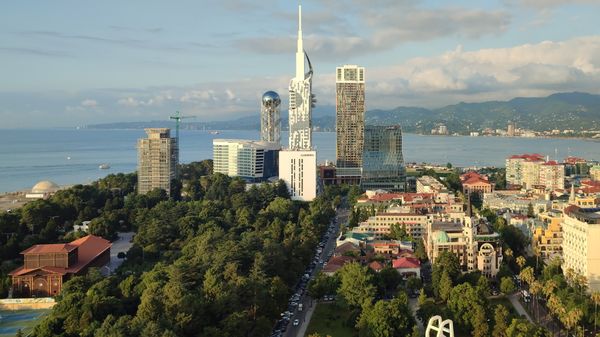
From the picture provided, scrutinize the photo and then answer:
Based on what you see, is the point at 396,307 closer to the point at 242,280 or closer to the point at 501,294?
the point at 242,280

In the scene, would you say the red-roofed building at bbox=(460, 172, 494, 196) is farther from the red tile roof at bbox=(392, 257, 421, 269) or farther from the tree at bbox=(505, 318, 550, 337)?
the tree at bbox=(505, 318, 550, 337)

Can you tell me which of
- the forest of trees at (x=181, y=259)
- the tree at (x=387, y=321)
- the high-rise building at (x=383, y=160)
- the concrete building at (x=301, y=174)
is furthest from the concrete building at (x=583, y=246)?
the high-rise building at (x=383, y=160)

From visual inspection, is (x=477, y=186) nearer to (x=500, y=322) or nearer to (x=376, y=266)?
(x=376, y=266)

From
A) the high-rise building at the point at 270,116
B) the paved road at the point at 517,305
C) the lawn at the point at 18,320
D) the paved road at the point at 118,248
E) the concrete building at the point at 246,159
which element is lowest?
the lawn at the point at 18,320

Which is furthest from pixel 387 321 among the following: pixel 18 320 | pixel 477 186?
pixel 477 186

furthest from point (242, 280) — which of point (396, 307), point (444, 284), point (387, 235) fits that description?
point (387, 235)

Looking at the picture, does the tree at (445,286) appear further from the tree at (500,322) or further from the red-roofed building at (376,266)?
the tree at (500,322)
